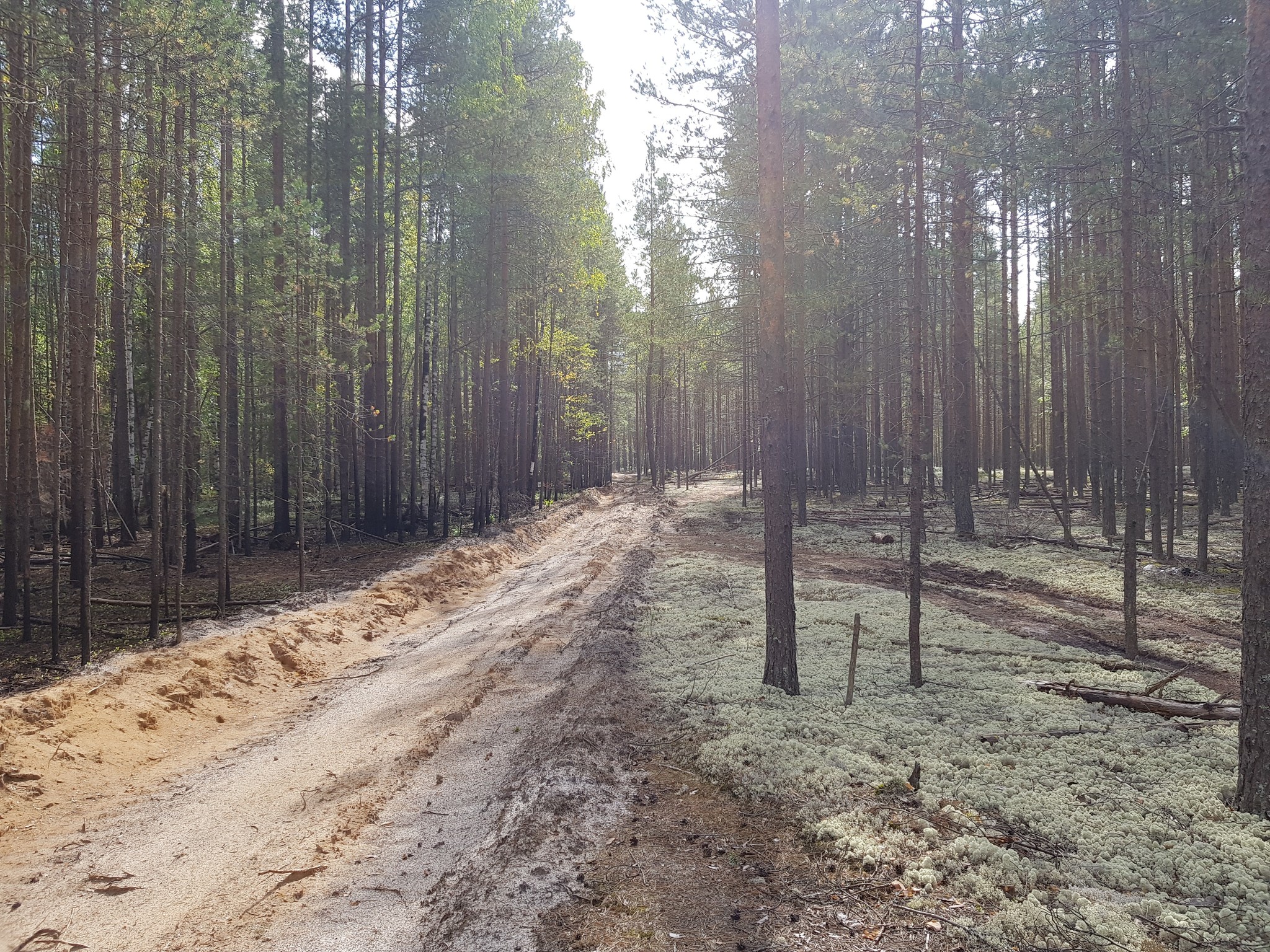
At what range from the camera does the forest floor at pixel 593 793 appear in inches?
152

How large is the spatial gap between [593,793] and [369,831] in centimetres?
167

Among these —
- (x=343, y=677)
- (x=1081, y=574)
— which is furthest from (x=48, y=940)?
(x=1081, y=574)

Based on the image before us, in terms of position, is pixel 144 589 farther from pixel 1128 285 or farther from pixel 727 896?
pixel 1128 285

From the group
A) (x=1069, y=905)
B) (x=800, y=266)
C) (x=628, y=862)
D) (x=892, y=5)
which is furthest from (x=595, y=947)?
(x=800, y=266)

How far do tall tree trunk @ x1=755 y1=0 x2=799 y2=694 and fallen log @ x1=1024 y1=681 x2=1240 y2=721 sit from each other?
2824 mm

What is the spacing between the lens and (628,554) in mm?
18609

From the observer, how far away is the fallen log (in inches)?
252

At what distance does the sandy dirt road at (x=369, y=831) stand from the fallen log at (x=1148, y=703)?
4.89 metres

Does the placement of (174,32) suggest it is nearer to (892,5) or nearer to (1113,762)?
(892,5)

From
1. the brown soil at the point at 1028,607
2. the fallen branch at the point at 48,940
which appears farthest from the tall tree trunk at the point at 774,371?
the fallen branch at the point at 48,940

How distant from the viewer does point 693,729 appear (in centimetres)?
677

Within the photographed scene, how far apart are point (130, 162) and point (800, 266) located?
1611 centimetres

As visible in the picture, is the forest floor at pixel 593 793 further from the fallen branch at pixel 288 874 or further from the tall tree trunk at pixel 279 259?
the tall tree trunk at pixel 279 259

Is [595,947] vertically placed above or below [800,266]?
below
